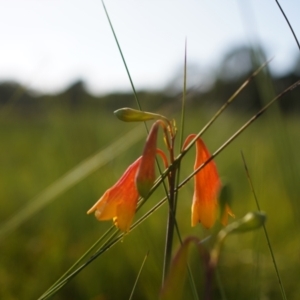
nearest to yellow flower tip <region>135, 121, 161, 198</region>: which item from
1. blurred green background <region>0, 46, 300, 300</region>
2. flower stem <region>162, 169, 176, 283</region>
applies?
flower stem <region>162, 169, 176, 283</region>

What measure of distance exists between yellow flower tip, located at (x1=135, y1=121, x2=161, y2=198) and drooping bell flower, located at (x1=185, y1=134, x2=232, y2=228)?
0.29ft

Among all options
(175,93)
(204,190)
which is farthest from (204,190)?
(175,93)

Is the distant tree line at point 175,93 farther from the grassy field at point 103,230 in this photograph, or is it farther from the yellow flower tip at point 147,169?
the yellow flower tip at point 147,169

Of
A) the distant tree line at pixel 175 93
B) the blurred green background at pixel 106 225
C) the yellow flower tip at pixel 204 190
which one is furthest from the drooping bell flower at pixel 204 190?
the distant tree line at pixel 175 93

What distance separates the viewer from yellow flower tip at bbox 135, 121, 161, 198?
477mm

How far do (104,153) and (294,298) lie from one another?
0.61 m

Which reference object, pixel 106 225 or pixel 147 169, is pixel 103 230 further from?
pixel 147 169

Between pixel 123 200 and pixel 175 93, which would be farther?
pixel 175 93

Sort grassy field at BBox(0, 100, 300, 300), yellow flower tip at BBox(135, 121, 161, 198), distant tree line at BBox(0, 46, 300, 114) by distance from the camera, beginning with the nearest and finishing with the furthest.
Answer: yellow flower tip at BBox(135, 121, 161, 198) → distant tree line at BBox(0, 46, 300, 114) → grassy field at BBox(0, 100, 300, 300)

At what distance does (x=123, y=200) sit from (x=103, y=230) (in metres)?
1.15

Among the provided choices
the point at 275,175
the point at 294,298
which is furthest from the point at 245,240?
the point at 275,175

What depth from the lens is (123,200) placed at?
21.9 inches

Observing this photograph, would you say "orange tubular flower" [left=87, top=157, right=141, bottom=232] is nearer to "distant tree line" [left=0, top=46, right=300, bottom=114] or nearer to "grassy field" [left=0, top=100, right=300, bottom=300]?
"grassy field" [left=0, top=100, right=300, bottom=300]

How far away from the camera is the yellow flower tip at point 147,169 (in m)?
0.48
